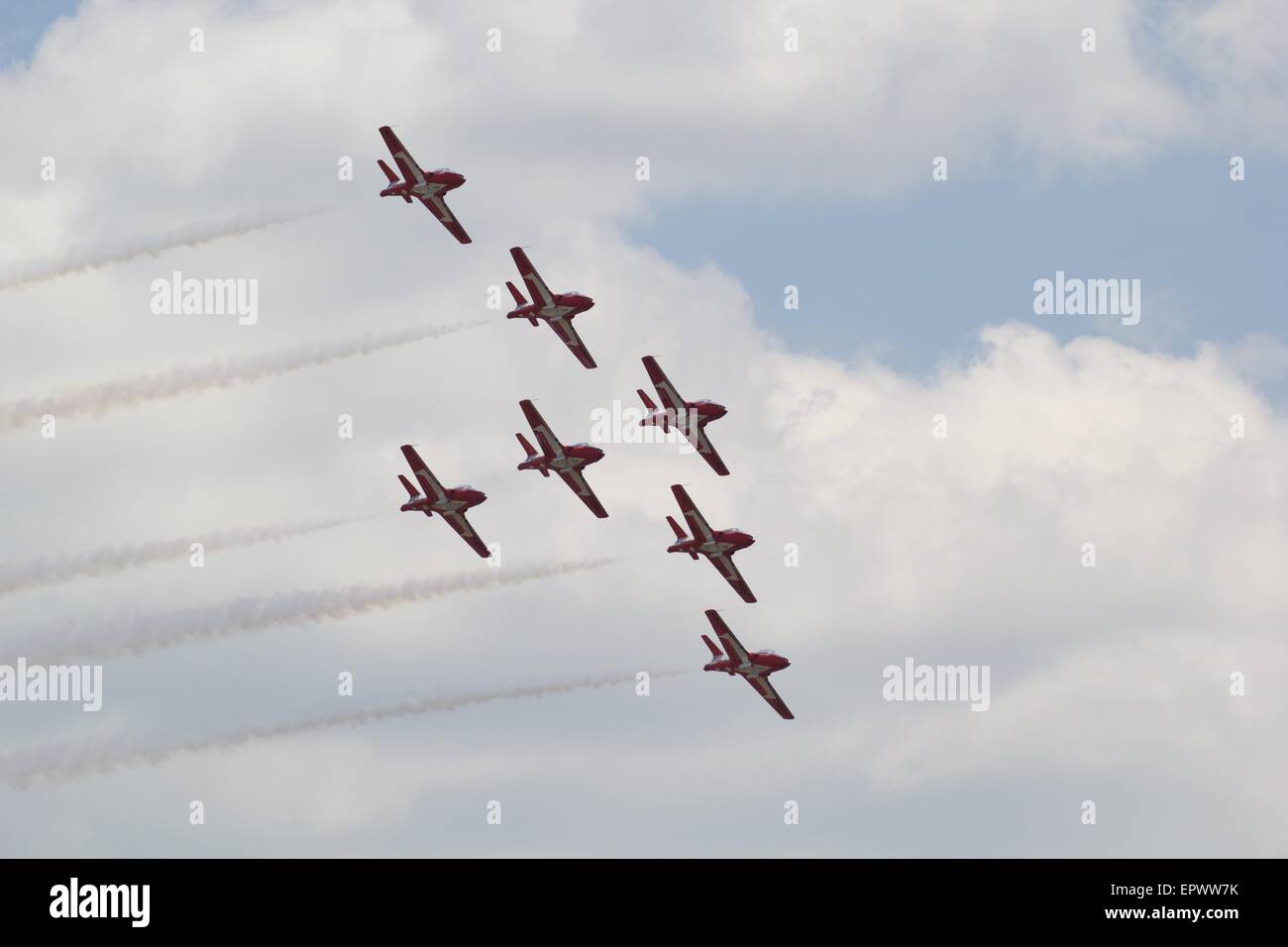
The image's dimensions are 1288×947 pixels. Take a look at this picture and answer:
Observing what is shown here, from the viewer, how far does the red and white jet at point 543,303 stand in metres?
158

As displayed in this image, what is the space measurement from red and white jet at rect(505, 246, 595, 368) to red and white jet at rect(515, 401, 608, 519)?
16.8 ft

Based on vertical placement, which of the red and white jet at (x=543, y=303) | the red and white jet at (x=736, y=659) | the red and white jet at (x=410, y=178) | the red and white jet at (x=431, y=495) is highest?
the red and white jet at (x=410, y=178)

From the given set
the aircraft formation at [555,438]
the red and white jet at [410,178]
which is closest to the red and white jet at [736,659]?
the aircraft formation at [555,438]

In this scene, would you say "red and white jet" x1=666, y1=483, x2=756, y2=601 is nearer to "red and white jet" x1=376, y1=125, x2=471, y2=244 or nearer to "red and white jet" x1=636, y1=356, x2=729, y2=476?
"red and white jet" x1=636, y1=356, x2=729, y2=476

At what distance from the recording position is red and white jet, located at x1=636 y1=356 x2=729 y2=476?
520ft

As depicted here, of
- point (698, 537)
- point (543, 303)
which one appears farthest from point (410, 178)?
point (698, 537)

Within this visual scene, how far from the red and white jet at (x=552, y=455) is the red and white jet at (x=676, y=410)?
4.17 meters

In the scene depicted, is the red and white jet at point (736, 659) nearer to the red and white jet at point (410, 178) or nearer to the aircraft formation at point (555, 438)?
the aircraft formation at point (555, 438)

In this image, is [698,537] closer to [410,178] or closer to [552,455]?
[552,455]
